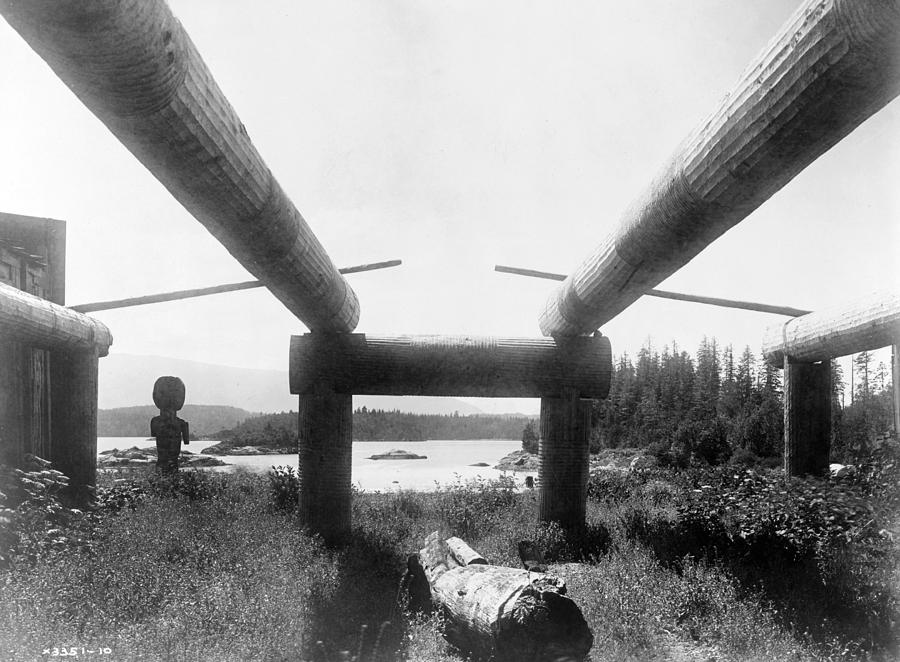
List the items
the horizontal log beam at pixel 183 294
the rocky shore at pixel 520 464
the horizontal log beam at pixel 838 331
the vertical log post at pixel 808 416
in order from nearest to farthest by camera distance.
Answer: the horizontal log beam at pixel 838 331 < the horizontal log beam at pixel 183 294 < the vertical log post at pixel 808 416 < the rocky shore at pixel 520 464

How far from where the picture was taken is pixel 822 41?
233 cm

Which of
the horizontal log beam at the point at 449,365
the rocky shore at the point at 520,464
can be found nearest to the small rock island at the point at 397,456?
the rocky shore at the point at 520,464

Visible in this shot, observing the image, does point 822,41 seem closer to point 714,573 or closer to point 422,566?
point 714,573

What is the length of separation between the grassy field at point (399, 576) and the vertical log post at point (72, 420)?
0.48 m

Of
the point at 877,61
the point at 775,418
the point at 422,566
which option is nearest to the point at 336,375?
the point at 422,566

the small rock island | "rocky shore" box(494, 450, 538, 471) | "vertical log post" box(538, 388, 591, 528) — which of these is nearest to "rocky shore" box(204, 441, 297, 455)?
the small rock island

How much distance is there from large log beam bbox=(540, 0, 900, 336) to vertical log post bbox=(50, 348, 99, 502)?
665 cm

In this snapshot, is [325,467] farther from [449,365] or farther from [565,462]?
[565,462]

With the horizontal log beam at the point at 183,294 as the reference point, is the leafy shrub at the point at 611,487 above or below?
below

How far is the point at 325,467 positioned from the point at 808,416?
5.41m

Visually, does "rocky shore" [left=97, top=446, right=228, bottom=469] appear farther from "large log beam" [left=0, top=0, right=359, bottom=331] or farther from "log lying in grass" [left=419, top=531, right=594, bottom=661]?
"large log beam" [left=0, top=0, right=359, bottom=331]

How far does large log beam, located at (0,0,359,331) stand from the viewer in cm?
210

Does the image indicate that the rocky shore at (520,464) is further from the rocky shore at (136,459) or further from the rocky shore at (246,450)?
the rocky shore at (136,459)

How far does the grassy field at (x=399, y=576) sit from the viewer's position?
403 centimetres
